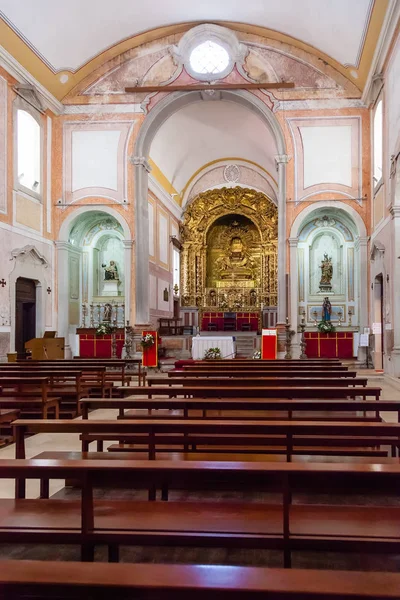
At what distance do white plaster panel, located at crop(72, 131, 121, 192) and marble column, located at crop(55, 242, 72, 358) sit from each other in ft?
6.66

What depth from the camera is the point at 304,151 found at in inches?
671

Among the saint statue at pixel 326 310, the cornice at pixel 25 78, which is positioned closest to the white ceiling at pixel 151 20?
the cornice at pixel 25 78

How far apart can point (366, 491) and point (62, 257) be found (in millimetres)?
14670

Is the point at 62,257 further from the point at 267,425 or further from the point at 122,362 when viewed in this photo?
the point at 267,425

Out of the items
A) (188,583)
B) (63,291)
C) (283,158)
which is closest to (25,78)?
(63,291)

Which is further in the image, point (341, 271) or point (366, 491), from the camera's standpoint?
point (341, 271)

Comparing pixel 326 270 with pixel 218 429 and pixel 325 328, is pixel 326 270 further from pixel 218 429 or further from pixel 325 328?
pixel 218 429

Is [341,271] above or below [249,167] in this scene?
below

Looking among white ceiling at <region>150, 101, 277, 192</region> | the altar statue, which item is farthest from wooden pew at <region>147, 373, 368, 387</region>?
the altar statue

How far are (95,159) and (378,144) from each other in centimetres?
869

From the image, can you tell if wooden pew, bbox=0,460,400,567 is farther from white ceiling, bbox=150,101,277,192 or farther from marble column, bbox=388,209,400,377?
white ceiling, bbox=150,101,277,192

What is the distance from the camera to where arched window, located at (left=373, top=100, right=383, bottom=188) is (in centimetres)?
1486

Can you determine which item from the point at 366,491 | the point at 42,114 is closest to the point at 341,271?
the point at 42,114

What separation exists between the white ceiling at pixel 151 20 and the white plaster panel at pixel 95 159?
7.14 feet
